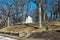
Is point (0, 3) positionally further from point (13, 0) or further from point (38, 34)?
point (38, 34)

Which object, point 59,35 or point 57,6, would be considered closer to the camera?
point 59,35

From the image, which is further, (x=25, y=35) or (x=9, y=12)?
(x=9, y=12)

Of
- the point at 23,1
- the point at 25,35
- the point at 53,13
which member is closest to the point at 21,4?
the point at 23,1

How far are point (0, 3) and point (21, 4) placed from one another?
8.60 metres

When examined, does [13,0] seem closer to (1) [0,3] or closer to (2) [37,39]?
(1) [0,3]

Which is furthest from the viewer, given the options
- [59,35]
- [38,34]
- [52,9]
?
[52,9]

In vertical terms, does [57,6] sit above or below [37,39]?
above

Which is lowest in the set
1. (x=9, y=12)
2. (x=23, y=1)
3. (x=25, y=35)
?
(x=25, y=35)

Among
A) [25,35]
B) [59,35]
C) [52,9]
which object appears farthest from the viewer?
[52,9]

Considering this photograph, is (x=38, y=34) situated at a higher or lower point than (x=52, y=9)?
A: lower

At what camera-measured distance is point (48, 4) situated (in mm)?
55594

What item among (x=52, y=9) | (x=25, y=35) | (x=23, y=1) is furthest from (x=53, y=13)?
(x=25, y=35)

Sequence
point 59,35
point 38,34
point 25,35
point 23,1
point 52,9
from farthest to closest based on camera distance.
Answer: point 52,9, point 23,1, point 25,35, point 38,34, point 59,35

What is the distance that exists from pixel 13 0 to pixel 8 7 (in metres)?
3.52
